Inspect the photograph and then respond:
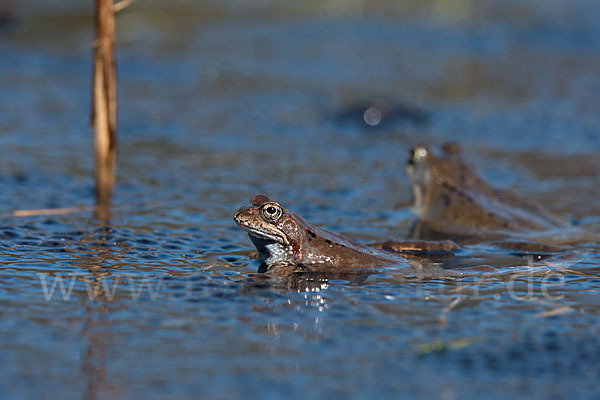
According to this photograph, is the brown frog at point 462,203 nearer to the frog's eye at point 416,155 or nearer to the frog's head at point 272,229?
the frog's eye at point 416,155

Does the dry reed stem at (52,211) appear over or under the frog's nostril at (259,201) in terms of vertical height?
under

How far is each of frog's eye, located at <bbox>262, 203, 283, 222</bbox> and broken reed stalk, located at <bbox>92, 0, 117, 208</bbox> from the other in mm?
2302

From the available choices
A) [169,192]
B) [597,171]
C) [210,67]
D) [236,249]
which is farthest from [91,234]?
[210,67]

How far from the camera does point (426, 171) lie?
8.83m

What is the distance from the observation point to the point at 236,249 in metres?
7.03

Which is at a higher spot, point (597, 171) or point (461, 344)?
point (597, 171)

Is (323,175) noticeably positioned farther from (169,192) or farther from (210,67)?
(210,67)

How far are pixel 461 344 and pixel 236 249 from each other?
2464mm

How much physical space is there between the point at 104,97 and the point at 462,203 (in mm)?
3369

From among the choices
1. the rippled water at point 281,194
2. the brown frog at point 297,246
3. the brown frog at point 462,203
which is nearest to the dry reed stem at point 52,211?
the rippled water at point 281,194

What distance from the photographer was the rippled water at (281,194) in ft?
15.6

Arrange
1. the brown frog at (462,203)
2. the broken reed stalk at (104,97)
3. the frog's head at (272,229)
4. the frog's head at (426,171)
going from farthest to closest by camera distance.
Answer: the frog's head at (426,171), the brown frog at (462,203), the broken reed stalk at (104,97), the frog's head at (272,229)

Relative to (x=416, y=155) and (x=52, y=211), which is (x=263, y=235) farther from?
(x=416, y=155)

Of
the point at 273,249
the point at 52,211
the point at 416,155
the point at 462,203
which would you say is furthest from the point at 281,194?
the point at 273,249
